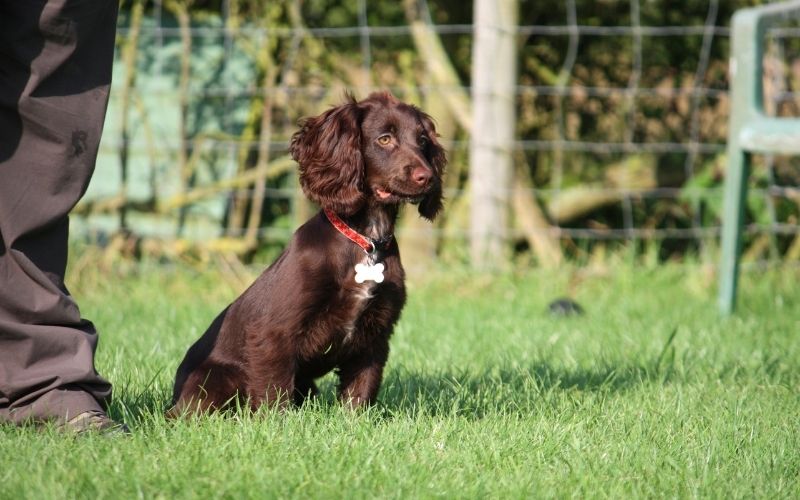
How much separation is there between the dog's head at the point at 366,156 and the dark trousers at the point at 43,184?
2.32ft

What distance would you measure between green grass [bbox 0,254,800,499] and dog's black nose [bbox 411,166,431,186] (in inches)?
27.0

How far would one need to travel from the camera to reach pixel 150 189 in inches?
283

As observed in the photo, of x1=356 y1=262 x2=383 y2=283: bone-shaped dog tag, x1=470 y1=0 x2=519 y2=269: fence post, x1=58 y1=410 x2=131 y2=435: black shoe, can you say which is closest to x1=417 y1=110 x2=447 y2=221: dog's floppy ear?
x1=356 y1=262 x2=383 y2=283: bone-shaped dog tag

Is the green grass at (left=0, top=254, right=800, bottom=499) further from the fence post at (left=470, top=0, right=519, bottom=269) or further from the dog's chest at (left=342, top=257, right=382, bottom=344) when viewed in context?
the fence post at (left=470, top=0, right=519, bottom=269)

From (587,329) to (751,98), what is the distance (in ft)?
4.57

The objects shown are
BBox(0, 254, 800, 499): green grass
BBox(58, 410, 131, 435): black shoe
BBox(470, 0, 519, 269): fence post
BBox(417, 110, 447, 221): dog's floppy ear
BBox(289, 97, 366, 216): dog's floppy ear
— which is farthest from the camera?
BBox(470, 0, 519, 269): fence post

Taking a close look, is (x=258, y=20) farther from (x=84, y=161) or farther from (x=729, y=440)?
(x=729, y=440)

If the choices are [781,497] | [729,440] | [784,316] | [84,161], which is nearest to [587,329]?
[784,316]

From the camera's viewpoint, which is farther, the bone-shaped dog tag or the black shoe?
the bone-shaped dog tag

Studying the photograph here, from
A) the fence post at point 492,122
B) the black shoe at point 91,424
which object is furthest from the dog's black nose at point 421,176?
the fence post at point 492,122

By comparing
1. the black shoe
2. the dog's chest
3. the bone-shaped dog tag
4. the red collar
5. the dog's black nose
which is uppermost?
the dog's black nose

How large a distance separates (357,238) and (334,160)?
0.26m

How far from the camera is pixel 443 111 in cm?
712

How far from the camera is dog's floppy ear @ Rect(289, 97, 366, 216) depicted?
11.1 feet
